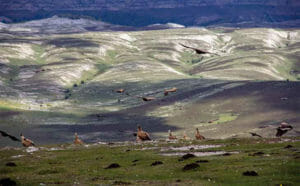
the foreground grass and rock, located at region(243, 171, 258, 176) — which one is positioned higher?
rock, located at region(243, 171, 258, 176)

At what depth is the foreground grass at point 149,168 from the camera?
109ft

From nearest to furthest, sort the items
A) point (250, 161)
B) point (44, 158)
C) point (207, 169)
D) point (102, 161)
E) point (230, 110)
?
point (207, 169), point (250, 161), point (102, 161), point (44, 158), point (230, 110)

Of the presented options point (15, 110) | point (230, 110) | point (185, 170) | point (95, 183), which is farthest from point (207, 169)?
point (15, 110)

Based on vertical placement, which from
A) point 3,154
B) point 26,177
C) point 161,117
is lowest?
point 161,117

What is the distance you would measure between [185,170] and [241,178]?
659 cm

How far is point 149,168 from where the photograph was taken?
139 feet

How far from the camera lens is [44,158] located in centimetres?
5484

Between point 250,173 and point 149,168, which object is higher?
point 250,173

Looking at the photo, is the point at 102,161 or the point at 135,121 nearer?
the point at 102,161

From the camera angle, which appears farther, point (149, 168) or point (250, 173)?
point (149, 168)

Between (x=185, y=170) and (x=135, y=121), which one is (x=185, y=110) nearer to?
(x=135, y=121)

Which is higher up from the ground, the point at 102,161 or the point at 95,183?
the point at 95,183

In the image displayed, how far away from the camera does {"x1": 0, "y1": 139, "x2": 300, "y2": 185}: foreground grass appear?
33.2 metres

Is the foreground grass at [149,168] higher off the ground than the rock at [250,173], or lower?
lower
